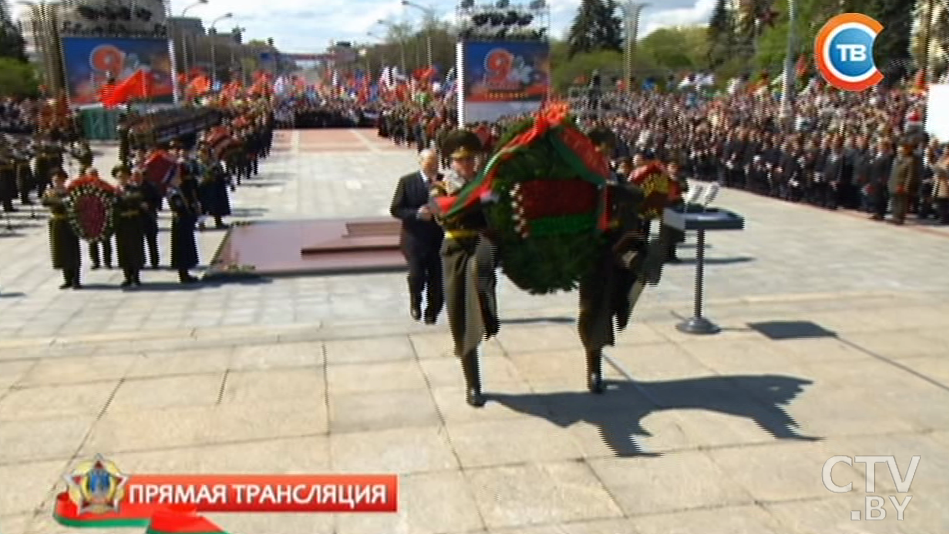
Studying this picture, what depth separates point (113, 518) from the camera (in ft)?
13.6

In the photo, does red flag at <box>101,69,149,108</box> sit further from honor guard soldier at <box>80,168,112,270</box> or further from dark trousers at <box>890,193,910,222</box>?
dark trousers at <box>890,193,910,222</box>

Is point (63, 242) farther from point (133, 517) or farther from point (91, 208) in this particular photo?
point (133, 517)

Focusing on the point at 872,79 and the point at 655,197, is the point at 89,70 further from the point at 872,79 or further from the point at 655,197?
the point at 655,197

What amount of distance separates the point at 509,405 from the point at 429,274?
231 cm

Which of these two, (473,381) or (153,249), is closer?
(473,381)

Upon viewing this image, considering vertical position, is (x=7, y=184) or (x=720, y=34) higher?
(x=720, y=34)

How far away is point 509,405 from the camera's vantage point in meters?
5.69

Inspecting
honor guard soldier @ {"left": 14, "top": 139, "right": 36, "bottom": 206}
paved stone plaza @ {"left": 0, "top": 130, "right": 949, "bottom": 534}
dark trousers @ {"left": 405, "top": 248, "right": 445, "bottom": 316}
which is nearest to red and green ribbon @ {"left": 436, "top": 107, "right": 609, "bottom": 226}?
paved stone plaza @ {"left": 0, "top": 130, "right": 949, "bottom": 534}

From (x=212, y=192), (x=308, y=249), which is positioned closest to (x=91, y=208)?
(x=308, y=249)

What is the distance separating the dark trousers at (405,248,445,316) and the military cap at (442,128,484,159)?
2209 millimetres

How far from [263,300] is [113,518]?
537 centimetres

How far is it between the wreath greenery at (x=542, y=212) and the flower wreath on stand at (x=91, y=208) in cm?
709

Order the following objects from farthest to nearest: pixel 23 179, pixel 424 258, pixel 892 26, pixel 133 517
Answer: pixel 892 26 < pixel 23 179 < pixel 424 258 < pixel 133 517

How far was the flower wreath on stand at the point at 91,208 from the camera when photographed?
34.0 feet
